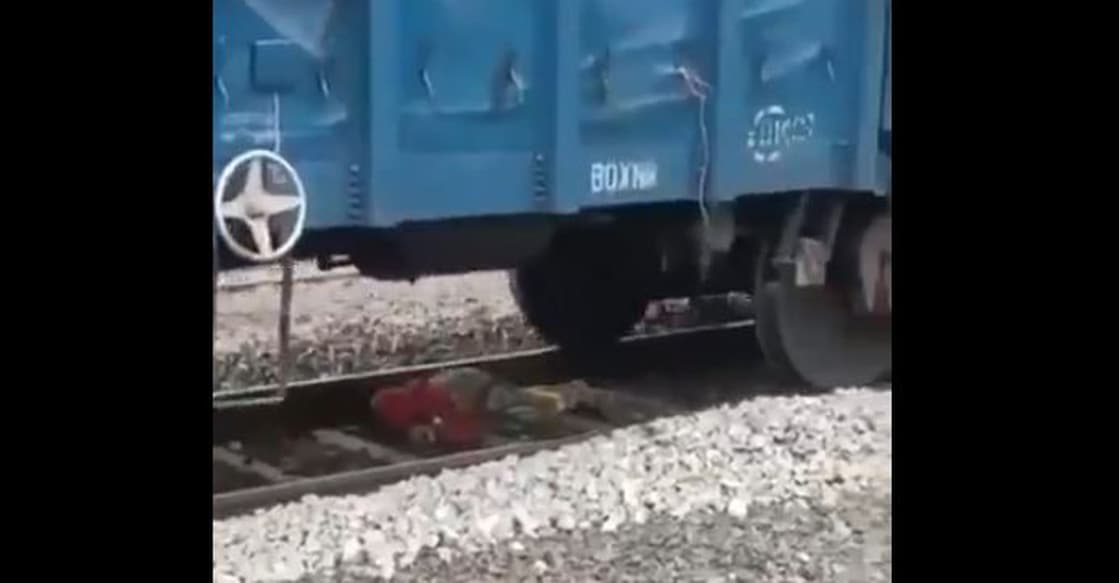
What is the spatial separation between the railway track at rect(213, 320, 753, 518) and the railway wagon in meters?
0.06

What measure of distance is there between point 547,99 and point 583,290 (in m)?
0.29

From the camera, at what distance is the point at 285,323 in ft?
7.41

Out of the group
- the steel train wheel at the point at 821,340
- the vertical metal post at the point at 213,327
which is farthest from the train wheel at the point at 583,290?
the vertical metal post at the point at 213,327

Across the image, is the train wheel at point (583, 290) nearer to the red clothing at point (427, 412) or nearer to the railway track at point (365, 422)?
the railway track at point (365, 422)

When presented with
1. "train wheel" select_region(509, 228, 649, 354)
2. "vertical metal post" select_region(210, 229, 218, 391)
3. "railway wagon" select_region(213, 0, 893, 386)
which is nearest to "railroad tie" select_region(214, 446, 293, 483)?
"vertical metal post" select_region(210, 229, 218, 391)

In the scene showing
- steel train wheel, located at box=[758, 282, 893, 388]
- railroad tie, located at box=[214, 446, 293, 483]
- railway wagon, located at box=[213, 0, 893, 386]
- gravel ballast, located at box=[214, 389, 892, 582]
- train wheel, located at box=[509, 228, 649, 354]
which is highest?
railway wagon, located at box=[213, 0, 893, 386]

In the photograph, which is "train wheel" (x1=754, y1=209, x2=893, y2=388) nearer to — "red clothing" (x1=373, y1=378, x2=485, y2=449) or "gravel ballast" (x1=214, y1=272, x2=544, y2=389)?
"gravel ballast" (x1=214, y1=272, x2=544, y2=389)

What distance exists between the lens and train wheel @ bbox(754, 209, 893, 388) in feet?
8.85

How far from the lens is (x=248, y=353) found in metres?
2.19

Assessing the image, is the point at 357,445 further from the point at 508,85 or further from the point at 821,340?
the point at 821,340

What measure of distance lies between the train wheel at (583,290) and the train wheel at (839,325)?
0.23m

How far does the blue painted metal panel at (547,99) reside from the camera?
2209 millimetres
